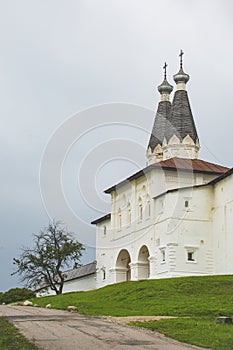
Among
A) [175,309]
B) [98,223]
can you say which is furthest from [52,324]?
[98,223]

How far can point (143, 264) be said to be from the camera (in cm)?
5519

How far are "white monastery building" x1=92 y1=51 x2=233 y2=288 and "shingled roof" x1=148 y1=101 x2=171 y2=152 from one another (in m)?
0.10

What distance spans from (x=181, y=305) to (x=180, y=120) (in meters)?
38.9

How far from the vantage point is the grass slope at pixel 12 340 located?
1439 centimetres

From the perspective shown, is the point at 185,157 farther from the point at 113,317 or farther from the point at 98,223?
the point at 113,317

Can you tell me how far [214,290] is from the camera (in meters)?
35.1

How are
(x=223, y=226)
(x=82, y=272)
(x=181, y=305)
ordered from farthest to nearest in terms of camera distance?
1. (x=82, y=272)
2. (x=223, y=226)
3. (x=181, y=305)

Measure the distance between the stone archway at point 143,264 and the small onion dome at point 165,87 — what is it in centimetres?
2298

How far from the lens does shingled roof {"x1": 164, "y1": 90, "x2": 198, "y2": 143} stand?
63.5 metres

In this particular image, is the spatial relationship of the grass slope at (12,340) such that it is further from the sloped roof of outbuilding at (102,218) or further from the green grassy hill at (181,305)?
the sloped roof of outbuilding at (102,218)

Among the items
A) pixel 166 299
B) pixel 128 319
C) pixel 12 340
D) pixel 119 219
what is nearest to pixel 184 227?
pixel 119 219

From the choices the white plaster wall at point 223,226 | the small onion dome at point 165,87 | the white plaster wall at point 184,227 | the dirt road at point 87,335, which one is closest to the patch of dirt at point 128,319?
the dirt road at point 87,335

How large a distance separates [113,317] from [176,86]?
152 feet

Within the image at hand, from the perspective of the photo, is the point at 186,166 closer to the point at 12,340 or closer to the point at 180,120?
the point at 180,120
